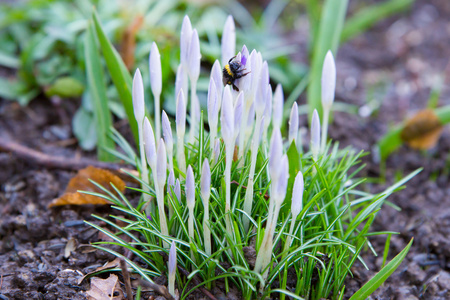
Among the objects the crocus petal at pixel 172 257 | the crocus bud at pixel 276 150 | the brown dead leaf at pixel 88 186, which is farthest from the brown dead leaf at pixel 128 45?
the crocus bud at pixel 276 150

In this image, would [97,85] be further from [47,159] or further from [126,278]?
[126,278]

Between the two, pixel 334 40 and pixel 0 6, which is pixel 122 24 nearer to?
pixel 0 6

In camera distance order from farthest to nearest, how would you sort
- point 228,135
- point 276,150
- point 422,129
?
point 422,129
point 228,135
point 276,150

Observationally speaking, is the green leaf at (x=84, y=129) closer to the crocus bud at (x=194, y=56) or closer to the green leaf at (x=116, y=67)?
the green leaf at (x=116, y=67)

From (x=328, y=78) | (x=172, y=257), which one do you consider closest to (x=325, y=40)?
(x=328, y=78)

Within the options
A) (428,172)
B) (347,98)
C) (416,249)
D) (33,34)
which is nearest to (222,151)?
(416,249)
